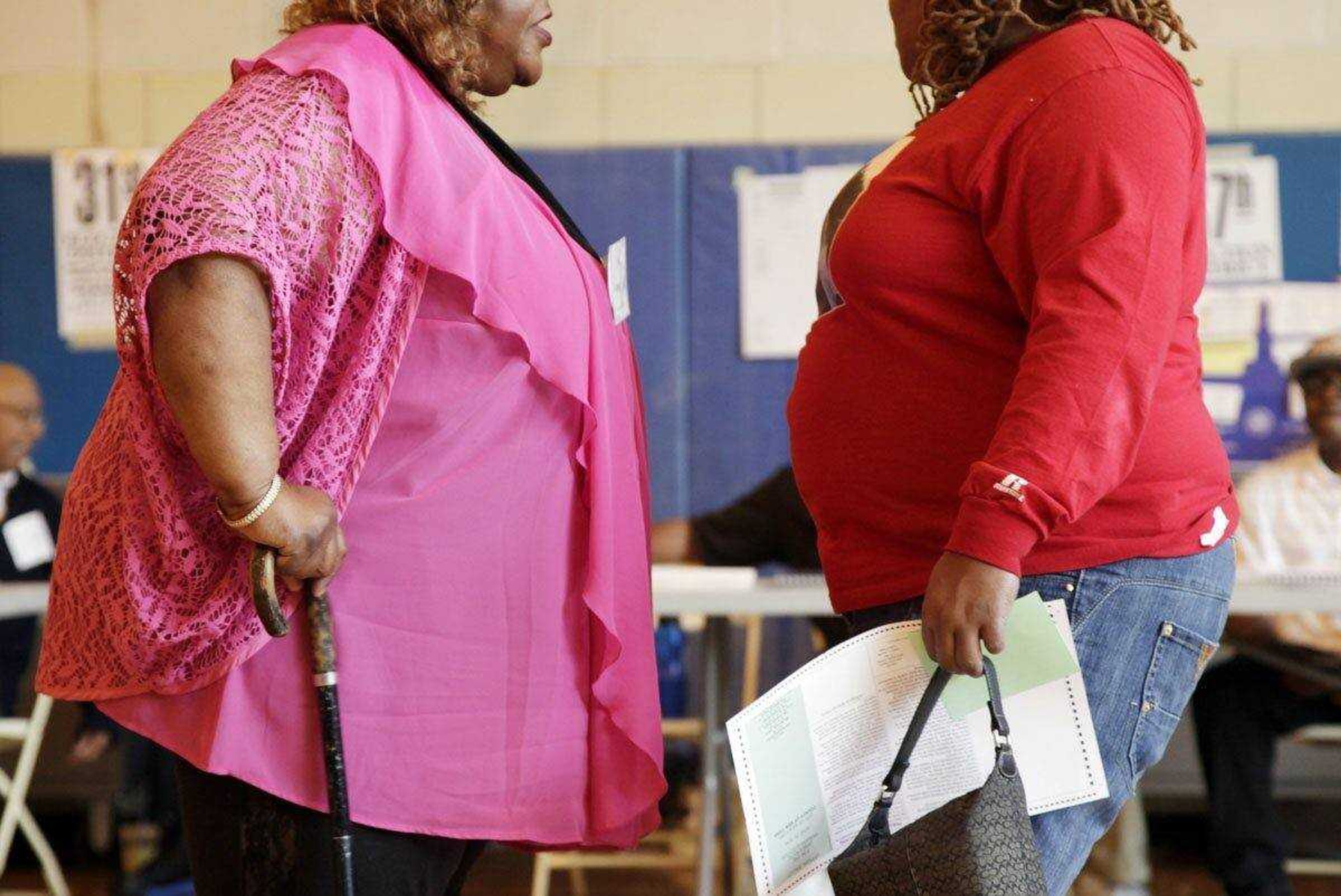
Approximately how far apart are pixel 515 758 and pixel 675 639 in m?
2.94

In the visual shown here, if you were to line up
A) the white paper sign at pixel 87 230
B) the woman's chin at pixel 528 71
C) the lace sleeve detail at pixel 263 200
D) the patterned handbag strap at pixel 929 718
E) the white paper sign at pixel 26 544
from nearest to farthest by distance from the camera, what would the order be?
Result: the lace sleeve detail at pixel 263 200 → the patterned handbag strap at pixel 929 718 → the woman's chin at pixel 528 71 → the white paper sign at pixel 26 544 → the white paper sign at pixel 87 230

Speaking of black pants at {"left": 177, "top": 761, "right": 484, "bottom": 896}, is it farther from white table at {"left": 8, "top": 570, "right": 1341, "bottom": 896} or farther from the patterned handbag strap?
white table at {"left": 8, "top": 570, "right": 1341, "bottom": 896}

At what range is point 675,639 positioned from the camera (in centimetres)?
410

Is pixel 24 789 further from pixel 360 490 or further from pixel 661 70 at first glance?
pixel 661 70

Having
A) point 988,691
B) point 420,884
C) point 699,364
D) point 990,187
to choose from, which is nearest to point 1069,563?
point 988,691

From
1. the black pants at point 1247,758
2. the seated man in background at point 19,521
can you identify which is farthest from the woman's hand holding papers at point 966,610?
the seated man in background at point 19,521

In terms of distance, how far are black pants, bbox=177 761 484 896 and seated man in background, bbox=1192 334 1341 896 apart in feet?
7.52

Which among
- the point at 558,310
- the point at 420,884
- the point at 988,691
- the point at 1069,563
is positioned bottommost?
the point at 420,884

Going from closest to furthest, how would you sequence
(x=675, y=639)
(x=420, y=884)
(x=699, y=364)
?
(x=420, y=884) → (x=675, y=639) → (x=699, y=364)

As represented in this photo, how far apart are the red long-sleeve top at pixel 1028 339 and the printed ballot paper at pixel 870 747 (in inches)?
3.2

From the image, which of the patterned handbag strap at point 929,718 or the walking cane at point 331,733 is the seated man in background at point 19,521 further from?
the patterned handbag strap at point 929,718

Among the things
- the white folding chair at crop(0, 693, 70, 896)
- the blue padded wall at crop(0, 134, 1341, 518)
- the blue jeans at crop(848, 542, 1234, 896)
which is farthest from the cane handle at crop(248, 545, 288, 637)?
the blue padded wall at crop(0, 134, 1341, 518)

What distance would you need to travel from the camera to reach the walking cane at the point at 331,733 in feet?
3.63

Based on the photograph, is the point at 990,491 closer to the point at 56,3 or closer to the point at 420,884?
the point at 420,884
